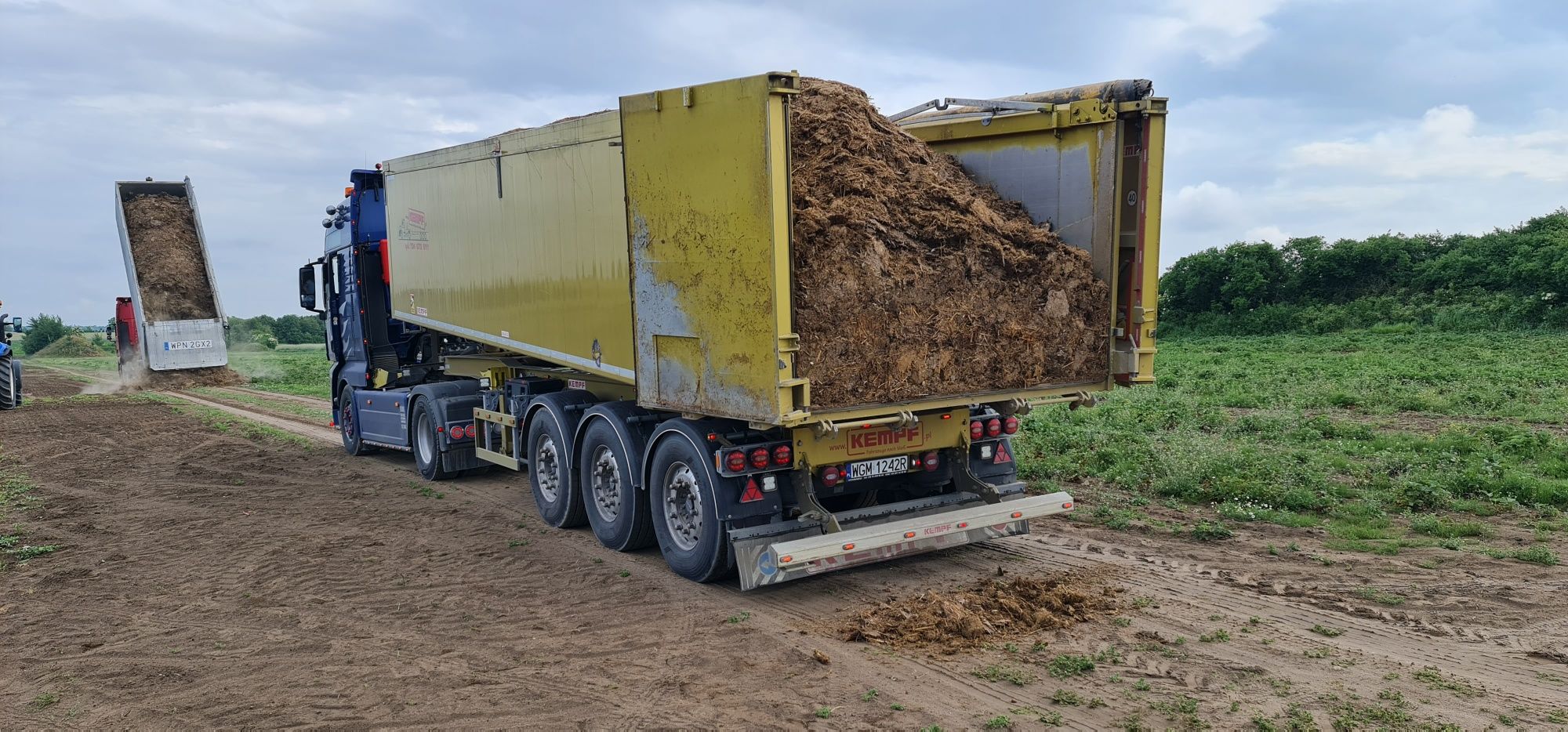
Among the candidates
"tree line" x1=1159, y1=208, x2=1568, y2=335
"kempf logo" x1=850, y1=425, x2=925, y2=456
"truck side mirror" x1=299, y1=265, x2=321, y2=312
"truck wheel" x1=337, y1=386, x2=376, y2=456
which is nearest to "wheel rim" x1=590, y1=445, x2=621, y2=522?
"kempf logo" x1=850, y1=425, x2=925, y2=456

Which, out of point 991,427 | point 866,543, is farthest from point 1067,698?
point 991,427

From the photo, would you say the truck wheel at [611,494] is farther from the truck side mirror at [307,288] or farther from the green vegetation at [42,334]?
the green vegetation at [42,334]

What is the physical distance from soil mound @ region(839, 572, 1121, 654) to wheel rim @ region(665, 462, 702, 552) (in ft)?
4.95

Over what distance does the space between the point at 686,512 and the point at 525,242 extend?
3.24m

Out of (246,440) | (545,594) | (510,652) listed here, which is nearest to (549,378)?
(545,594)

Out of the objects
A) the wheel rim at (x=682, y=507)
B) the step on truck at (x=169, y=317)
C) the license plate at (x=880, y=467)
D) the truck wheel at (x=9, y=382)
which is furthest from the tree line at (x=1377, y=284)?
A: the truck wheel at (x=9, y=382)

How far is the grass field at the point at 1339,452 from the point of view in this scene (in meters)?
8.30

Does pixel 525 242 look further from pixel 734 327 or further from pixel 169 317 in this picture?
pixel 169 317

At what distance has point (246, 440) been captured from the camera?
50.8 feet

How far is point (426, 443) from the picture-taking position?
12125mm

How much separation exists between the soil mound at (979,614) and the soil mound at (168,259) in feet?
76.8

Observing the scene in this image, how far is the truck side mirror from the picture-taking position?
1497 centimetres

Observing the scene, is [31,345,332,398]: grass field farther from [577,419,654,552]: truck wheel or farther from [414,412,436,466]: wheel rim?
[577,419,654,552]: truck wheel

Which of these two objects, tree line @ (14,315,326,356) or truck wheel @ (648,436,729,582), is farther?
tree line @ (14,315,326,356)
